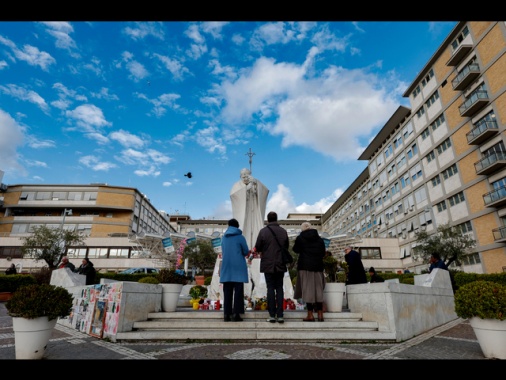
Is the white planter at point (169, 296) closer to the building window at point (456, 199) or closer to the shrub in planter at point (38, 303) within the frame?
the shrub in planter at point (38, 303)

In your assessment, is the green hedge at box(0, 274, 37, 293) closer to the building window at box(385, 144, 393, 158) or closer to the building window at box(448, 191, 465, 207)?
the building window at box(448, 191, 465, 207)

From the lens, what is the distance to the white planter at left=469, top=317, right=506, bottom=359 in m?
4.49

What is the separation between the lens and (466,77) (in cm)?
2986

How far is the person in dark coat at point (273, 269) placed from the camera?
6.09m

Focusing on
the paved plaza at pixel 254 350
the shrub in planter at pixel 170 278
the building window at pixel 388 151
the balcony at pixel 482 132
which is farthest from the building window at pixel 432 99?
the shrub in planter at pixel 170 278

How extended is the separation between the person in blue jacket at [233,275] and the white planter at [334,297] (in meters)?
2.05

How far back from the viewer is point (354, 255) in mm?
8570

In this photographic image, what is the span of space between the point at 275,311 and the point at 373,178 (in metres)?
52.1

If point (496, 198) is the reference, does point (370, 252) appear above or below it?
below

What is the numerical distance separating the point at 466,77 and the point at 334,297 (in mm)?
32402

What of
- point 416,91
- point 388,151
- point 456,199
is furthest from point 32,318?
point 388,151

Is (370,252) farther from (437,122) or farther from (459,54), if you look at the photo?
(459,54)

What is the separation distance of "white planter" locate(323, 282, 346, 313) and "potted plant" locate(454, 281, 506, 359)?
2531mm
